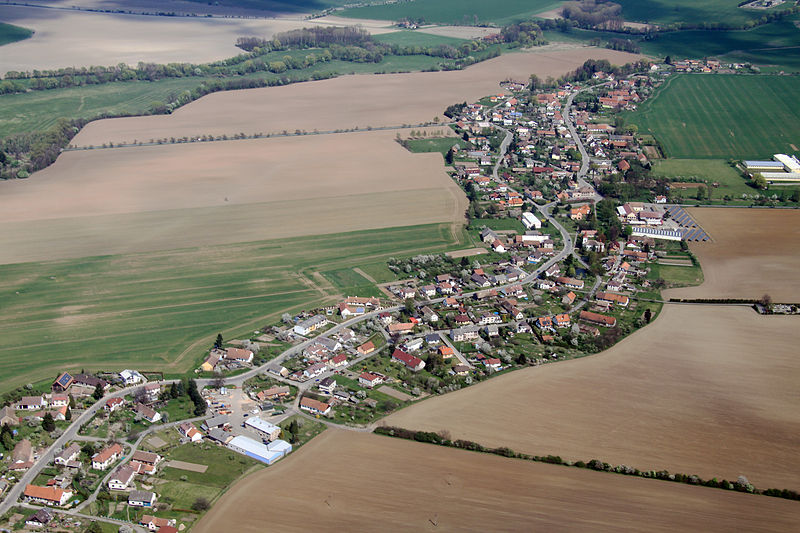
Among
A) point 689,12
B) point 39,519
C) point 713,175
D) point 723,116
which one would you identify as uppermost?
point 689,12

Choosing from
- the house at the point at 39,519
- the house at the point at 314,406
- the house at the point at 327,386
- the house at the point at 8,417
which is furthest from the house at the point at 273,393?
the house at the point at 8,417

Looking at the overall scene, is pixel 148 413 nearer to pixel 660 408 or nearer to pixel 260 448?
pixel 260 448

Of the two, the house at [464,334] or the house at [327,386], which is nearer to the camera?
the house at [327,386]

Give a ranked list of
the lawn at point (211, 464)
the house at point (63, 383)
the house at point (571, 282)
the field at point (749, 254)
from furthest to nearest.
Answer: the house at point (571, 282) → the field at point (749, 254) → the house at point (63, 383) → the lawn at point (211, 464)

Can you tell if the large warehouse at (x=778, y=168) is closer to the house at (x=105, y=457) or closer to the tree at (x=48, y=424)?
the house at (x=105, y=457)

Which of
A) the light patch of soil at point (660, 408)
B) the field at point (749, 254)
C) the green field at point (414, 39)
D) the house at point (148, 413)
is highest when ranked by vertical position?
the green field at point (414, 39)

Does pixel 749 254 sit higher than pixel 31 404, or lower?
higher

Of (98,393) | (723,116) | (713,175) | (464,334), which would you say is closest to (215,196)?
(98,393)
